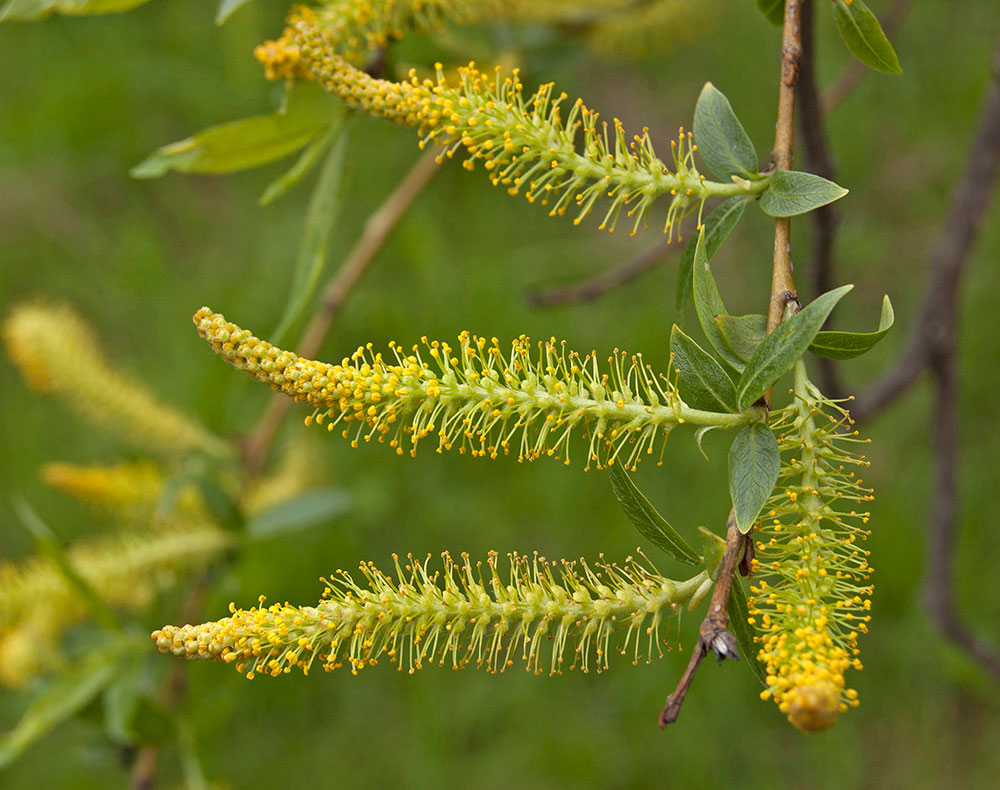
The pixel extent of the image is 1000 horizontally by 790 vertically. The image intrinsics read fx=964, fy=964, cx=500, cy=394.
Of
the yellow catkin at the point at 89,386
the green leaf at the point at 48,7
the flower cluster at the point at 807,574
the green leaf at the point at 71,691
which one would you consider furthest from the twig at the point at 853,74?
the green leaf at the point at 71,691

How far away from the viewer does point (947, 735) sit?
10.4 ft

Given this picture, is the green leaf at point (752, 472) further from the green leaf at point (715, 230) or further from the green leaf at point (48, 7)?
the green leaf at point (48, 7)

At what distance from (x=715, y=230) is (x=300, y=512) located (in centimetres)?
131

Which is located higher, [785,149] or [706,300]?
[785,149]

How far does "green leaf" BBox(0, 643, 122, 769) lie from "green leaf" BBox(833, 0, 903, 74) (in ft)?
5.81

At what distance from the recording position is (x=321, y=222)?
1.41 meters

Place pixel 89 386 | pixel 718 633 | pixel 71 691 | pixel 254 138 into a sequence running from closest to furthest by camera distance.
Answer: pixel 718 633 < pixel 254 138 < pixel 71 691 < pixel 89 386

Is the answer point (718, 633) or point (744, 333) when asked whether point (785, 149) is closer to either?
point (744, 333)

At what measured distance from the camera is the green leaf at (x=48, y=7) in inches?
51.7

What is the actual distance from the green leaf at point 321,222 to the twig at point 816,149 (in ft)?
2.13

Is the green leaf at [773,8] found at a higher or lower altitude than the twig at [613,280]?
higher

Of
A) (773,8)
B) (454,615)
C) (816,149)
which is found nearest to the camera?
(454,615)

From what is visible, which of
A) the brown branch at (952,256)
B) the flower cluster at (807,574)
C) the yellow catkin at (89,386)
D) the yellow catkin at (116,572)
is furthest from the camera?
the yellow catkin at (89,386)

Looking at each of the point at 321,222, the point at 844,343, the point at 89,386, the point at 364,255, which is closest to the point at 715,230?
the point at 844,343
